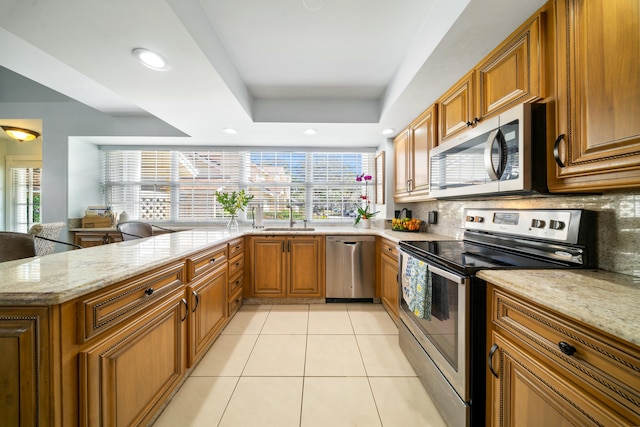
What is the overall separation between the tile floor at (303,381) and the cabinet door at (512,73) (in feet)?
5.91

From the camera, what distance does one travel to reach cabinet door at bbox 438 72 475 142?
1.73 meters

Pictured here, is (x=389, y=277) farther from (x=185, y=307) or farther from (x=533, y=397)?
(x=185, y=307)

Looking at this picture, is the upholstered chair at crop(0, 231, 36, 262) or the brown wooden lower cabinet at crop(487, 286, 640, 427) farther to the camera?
the upholstered chair at crop(0, 231, 36, 262)

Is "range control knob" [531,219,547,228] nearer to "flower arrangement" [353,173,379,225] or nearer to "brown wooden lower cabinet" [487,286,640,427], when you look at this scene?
"brown wooden lower cabinet" [487,286,640,427]

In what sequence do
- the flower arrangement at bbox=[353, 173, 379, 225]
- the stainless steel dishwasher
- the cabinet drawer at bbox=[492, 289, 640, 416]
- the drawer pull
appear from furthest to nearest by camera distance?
1. the flower arrangement at bbox=[353, 173, 379, 225]
2. the stainless steel dishwasher
3. the drawer pull
4. the cabinet drawer at bbox=[492, 289, 640, 416]

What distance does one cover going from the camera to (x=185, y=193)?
154 inches

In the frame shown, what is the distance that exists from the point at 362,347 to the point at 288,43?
253cm

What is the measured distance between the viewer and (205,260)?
189 centimetres

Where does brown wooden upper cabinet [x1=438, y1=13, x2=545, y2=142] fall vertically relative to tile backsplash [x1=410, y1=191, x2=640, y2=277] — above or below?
above

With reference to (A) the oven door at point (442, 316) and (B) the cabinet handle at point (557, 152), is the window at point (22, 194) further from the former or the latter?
(B) the cabinet handle at point (557, 152)

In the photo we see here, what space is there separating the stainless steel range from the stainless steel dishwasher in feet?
3.91

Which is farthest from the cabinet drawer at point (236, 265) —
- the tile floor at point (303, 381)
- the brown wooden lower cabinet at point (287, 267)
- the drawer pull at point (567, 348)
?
the drawer pull at point (567, 348)

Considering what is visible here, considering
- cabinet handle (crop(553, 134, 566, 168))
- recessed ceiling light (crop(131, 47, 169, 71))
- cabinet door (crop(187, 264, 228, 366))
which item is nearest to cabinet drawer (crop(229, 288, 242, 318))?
cabinet door (crop(187, 264, 228, 366))

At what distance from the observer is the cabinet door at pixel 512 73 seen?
121 centimetres
